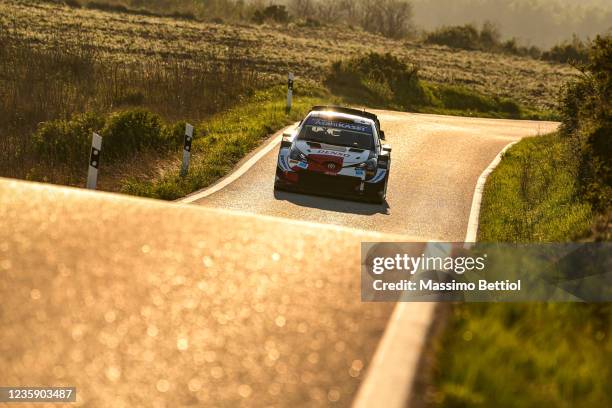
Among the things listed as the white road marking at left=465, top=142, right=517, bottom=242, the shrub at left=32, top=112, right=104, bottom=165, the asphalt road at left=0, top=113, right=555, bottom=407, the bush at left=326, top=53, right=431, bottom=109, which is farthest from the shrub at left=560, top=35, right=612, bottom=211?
the bush at left=326, top=53, right=431, bottom=109

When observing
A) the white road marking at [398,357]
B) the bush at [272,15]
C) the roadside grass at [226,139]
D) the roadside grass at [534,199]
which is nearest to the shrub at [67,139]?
the roadside grass at [226,139]

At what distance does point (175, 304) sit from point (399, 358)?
1.36 meters

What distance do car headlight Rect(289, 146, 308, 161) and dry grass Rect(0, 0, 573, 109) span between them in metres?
25.4

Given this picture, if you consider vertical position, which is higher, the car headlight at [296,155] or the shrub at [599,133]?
the shrub at [599,133]

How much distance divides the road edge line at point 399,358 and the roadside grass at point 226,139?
1086cm

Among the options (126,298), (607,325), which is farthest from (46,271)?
(607,325)

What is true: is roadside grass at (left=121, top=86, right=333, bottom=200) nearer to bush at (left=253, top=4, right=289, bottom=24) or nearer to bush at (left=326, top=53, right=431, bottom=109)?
bush at (left=326, top=53, right=431, bottom=109)

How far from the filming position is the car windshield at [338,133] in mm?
17938

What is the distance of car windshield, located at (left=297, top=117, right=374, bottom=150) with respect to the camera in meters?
17.9

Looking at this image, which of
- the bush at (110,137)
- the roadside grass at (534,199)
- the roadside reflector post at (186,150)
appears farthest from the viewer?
the bush at (110,137)

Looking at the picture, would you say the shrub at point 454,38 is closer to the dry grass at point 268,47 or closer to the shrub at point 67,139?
the dry grass at point 268,47

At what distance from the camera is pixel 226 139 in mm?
22516

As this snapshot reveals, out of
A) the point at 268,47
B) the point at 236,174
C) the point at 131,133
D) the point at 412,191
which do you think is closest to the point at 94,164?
the point at 236,174

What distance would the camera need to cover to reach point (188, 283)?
6.05m
